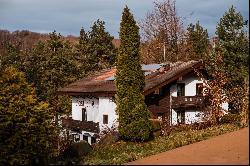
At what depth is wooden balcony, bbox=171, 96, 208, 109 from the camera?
1522 inches

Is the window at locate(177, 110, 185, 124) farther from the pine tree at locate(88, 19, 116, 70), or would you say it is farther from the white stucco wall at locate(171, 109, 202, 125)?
the pine tree at locate(88, 19, 116, 70)

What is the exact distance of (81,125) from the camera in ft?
139

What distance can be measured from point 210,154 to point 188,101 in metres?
20.6

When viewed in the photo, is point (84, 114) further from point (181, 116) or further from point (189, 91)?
point (189, 91)

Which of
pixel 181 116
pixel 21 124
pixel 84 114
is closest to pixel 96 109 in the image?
pixel 84 114

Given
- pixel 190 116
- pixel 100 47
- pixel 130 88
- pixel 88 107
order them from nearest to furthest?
pixel 130 88 → pixel 190 116 → pixel 88 107 → pixel 100 47

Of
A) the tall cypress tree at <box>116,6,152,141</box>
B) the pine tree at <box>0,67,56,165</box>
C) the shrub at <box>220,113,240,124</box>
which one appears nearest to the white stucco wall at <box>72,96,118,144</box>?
the tall cypress tree at <box>116,6,152,141</box>

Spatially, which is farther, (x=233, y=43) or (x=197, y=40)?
(x=197, y=40)

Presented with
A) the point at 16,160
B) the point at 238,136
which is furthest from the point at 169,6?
the point at 16,160

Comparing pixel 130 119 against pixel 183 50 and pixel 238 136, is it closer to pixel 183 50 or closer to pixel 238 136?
pixel 238 136

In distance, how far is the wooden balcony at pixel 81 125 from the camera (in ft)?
130

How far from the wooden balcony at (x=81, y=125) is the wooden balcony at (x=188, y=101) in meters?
7.50

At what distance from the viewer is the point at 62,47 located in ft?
197

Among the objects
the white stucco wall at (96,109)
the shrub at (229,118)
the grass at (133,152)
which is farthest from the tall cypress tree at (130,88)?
the white stucco wall at (96,109)
